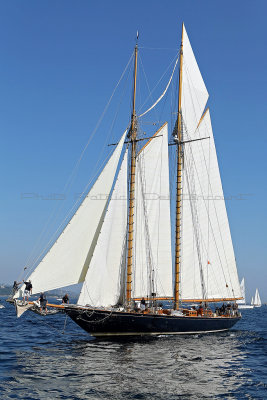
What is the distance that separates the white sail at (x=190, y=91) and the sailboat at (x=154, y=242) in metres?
0.12

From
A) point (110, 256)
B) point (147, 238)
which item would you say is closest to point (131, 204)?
point (147, 238)

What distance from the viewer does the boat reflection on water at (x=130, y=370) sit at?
19.2 metres

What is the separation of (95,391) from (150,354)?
9548 millimetres

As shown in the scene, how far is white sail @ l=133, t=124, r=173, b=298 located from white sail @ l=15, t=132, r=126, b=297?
752cm

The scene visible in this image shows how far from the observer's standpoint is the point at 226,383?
21.8 metres

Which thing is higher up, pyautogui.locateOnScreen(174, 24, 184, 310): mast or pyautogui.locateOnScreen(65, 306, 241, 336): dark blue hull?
pyautogui.locateOnScreen(174, 24, 184, 310): mast

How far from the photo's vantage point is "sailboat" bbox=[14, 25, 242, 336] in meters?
32.9

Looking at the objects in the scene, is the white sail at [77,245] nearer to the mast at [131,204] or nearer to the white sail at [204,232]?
the mast at [131,204]

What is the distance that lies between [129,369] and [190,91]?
36391 mm

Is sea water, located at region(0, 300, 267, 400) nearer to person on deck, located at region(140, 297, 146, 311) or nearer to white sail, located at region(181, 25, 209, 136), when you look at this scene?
person on deck, located at region(140, 297, 146, 311)

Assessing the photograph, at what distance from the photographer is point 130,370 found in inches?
898

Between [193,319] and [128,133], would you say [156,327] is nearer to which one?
[193,319]

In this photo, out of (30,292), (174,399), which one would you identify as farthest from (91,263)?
(174,399)

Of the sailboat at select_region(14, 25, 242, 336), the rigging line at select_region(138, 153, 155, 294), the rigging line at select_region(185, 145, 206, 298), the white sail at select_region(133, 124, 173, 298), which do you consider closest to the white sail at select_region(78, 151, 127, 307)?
the sailboat at select_region(14, 25, 242, 336)
